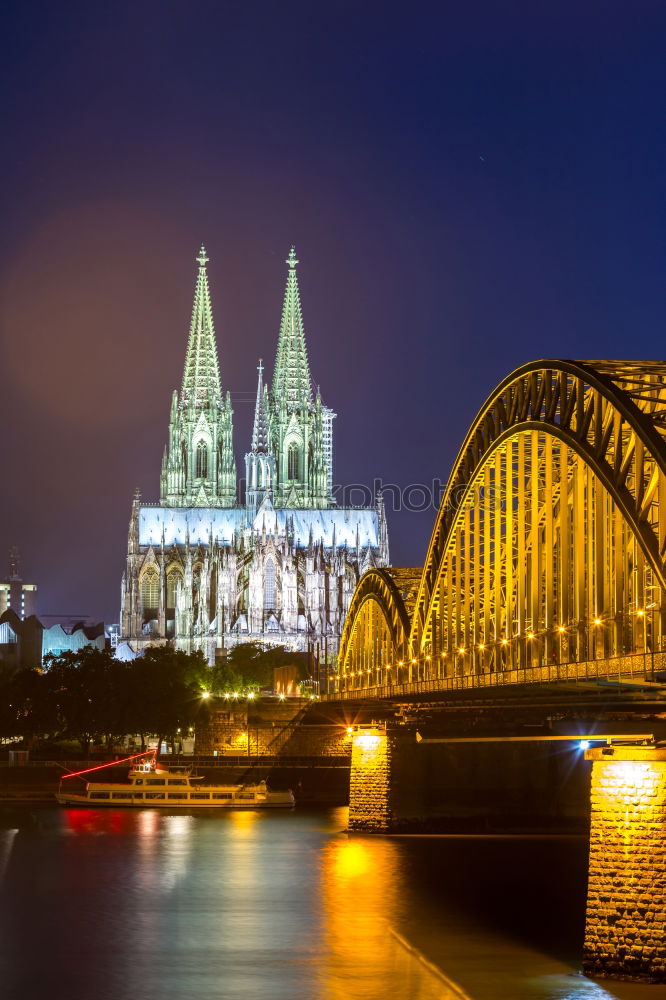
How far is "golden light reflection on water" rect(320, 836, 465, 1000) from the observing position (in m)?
39.3

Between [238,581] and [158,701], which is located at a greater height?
[238,581]

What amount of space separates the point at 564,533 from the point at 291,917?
15549 millimetres

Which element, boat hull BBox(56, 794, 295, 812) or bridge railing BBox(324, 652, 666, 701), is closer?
bridge railing BBox(324, 652, 666, 701)

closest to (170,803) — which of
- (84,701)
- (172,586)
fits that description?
(84,701)

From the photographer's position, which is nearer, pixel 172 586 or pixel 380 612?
pixel 380 612

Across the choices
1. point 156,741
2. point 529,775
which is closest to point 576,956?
point 529,775

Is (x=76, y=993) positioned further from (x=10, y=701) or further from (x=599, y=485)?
(x=10, y=701)

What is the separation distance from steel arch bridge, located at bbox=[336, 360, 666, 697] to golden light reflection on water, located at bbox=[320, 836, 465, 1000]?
282 inches

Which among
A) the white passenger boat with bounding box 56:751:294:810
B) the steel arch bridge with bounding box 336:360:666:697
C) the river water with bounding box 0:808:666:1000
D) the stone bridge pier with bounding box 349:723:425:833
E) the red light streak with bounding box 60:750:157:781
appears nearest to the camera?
the steel arch bridge with bounding box 336:360:666:697

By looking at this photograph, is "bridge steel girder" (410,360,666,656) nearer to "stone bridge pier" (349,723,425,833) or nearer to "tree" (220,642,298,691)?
"stone bridge pier" (349,723,425,833)

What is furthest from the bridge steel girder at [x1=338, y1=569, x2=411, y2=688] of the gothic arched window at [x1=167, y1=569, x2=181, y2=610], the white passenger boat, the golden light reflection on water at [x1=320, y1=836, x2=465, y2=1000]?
the gothic arched window at [x1=167, y1=569, x2=181, y2=610]

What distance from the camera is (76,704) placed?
11731cm

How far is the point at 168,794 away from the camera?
323 feet

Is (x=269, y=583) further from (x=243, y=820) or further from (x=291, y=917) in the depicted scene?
(x=291, y=917)
